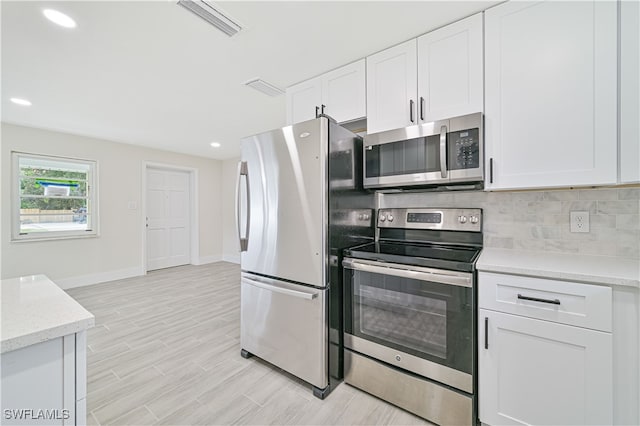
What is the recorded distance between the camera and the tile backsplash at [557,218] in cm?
153

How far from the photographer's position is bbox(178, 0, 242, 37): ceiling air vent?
154 centimetres

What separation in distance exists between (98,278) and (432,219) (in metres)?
5.19

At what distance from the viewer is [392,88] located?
1.94 meters

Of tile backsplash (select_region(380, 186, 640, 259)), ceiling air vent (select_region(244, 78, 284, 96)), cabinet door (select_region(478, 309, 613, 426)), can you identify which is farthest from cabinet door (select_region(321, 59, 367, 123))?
cabinet door (select_region(478, 309, 613, 426))

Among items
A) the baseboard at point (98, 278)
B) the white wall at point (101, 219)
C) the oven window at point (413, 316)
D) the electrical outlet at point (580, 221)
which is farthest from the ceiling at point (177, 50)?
the baseboard at point (98, 278)

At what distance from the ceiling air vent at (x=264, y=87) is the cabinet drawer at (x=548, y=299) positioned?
2.37 m

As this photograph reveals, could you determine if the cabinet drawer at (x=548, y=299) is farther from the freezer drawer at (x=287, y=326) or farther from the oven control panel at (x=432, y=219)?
the freezer drawer at (x=287, y=326)

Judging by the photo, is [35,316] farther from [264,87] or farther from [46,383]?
[264,87]

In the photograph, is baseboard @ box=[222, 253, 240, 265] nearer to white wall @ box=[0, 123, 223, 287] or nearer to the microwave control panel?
white wall @ box=[0, 123, 223, 287]

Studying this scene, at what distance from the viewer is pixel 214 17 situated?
5.43 feet

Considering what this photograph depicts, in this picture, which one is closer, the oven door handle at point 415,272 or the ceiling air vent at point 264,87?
the oven door handle at point 415,272

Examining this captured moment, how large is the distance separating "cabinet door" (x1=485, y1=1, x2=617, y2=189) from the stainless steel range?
52 cm

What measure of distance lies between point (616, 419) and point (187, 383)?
7.83 feet

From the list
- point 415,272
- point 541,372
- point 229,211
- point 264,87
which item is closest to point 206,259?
point 229,211
